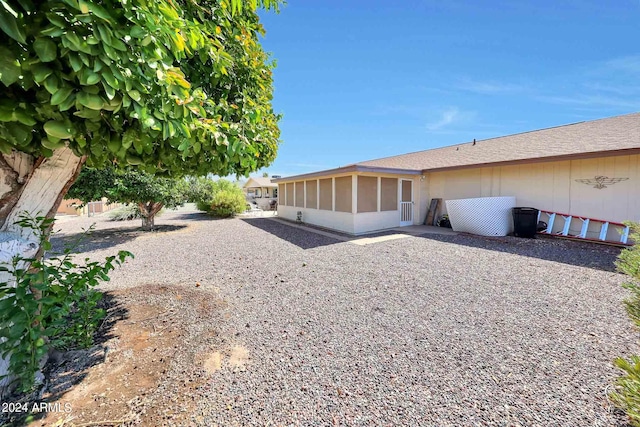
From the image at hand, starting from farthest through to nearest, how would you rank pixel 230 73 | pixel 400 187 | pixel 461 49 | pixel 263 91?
1. pixel 400 187
2. pixel 461 49
3. pixel 263 91
4. pixel 230 73

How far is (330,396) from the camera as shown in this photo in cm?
211

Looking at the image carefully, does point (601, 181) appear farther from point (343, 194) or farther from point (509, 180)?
point (343, 194)

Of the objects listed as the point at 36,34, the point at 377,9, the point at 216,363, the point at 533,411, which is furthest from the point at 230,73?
the point at 377,9

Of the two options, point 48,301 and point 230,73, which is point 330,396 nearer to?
point 48,301

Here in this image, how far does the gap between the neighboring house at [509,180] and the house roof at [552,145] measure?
0.03 m

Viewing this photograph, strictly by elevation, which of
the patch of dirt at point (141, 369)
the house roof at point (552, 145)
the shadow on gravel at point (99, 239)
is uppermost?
the house roof at point (552, 145)

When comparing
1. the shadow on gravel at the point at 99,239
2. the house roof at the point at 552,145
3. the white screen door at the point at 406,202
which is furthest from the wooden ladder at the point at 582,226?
the shadow on gravel at the point at 99,239

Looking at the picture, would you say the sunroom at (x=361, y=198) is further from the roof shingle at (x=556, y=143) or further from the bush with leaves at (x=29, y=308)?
the bush with leaves at (x=29, y=308)

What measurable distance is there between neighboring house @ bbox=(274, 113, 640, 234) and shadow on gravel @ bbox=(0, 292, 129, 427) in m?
8.22

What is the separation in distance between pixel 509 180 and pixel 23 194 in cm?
1281

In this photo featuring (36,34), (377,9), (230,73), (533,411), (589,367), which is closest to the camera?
(36,34)

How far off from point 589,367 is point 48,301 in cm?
463

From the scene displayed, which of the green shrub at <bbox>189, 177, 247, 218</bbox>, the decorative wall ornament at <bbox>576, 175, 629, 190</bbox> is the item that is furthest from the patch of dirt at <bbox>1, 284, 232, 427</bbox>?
the green shrub at <bbox>189, 177, 247, 218</bbox>

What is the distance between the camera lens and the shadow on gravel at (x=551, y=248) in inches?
236
